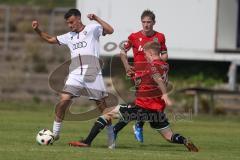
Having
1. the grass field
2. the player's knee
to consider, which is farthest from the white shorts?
the grass field

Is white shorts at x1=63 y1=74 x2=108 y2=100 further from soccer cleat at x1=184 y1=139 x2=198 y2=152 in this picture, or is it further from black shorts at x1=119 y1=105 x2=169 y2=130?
soccer cleat at x1=184 y1=139 x2=198 y2=152

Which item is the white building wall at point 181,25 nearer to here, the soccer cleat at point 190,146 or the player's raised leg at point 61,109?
the player's raised leg at point 61,109

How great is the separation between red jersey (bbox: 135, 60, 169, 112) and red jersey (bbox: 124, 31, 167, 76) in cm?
22

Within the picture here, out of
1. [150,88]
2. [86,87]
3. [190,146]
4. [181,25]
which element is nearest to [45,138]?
[86,87]

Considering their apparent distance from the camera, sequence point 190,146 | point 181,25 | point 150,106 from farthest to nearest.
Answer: point 181,25 < point 150,106 < point 190,146

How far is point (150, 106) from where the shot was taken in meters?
15.5

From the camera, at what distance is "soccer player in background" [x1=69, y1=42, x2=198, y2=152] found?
15.4 metres

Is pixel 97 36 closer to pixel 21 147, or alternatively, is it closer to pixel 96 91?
pixel 96 91

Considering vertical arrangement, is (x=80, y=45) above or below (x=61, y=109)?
above

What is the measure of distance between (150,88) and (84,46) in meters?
1.41

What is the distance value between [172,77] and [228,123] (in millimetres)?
6653

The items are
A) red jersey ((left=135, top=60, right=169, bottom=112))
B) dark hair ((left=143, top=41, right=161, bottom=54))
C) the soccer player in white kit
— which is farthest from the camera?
dark hair ((left=143, top=41, right=161, bottom=54))

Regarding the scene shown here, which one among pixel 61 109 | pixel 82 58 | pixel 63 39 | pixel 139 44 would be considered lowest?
pixel 61 109

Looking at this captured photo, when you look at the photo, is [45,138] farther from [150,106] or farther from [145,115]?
[150,106]
